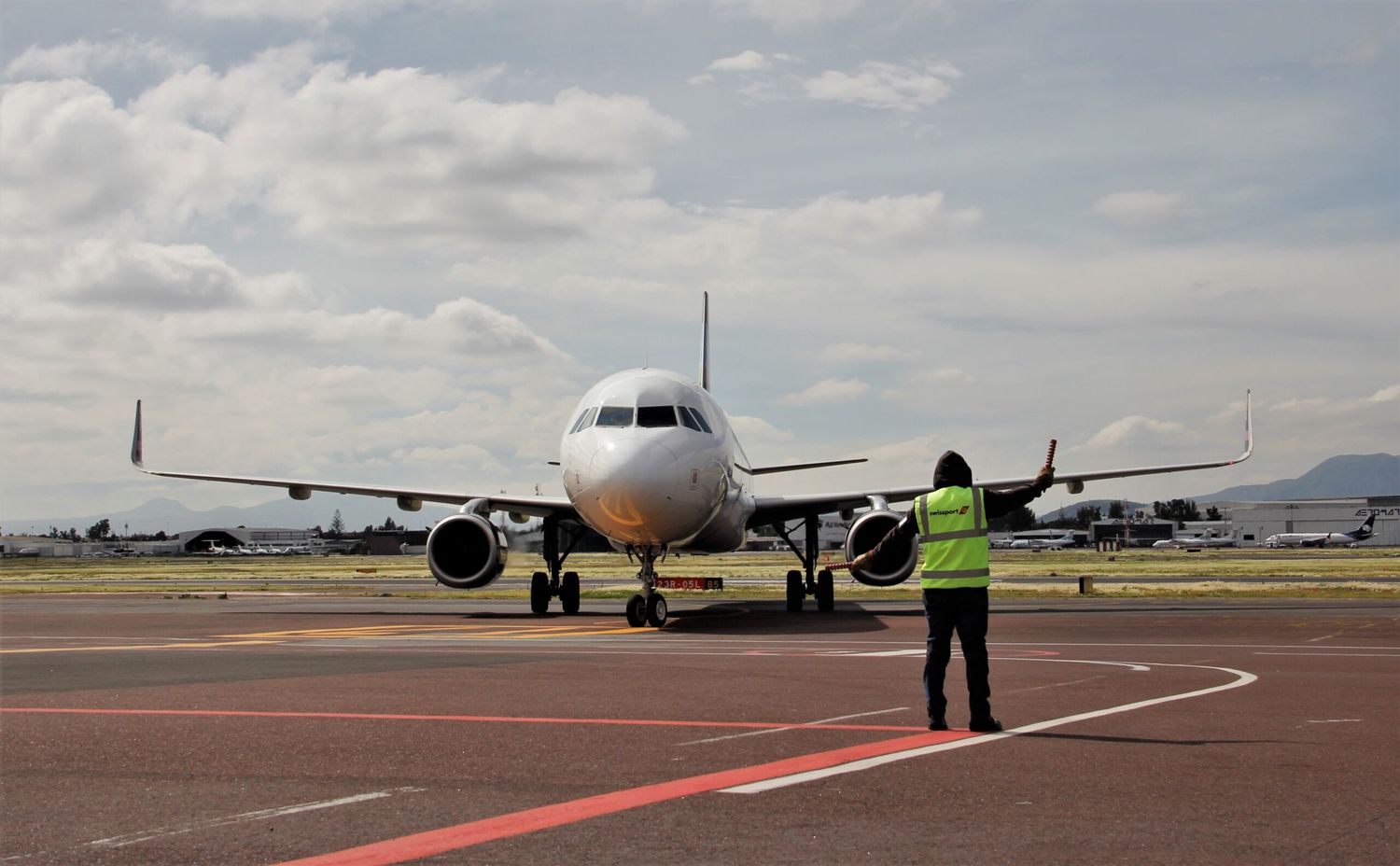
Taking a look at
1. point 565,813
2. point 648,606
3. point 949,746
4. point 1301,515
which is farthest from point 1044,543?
point 565,813

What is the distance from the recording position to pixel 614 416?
2286 cm

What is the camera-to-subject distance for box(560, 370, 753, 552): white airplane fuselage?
71.6 feet

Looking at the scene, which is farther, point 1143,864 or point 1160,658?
point 1160,658

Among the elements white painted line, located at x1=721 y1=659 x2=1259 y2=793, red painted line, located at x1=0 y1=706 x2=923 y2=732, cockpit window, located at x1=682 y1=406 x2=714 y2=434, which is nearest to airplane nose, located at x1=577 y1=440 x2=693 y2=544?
cockpit window, located at x1=682 y1=406 x2=714 y2=434

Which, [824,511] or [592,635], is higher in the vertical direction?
[824,511]

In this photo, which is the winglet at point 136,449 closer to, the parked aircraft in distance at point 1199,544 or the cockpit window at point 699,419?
the cockpit window at point 699,419

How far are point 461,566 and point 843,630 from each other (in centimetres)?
947

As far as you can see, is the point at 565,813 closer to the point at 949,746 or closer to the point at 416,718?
the point at 949,746

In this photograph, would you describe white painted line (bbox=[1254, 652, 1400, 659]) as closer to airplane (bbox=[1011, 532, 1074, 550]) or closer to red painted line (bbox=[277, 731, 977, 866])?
red painted line (bbox=[277, 731, 977, 866])

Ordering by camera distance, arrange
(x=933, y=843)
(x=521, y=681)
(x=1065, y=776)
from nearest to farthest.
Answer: (x=933, y=843), (x=1065, y=776), (x=521, y=681)

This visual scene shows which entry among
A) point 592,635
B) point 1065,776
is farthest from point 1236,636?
point 1065,776

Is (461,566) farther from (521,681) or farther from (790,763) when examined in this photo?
(790,763)

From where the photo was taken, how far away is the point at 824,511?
1220 inches

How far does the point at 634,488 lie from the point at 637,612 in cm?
208
